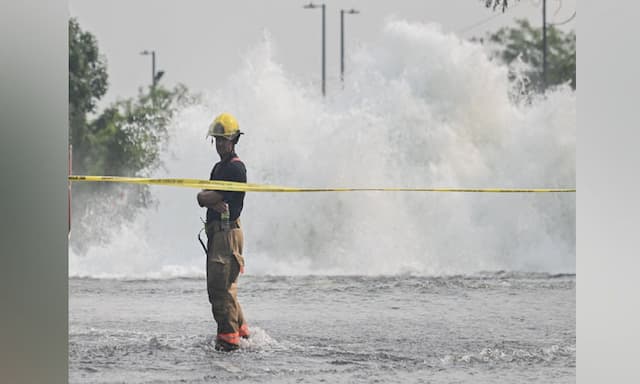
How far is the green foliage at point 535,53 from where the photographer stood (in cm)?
1667

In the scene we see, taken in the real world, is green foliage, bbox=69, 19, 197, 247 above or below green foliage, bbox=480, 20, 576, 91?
below

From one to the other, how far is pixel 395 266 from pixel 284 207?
1.76 m

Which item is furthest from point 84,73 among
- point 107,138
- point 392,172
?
point 392,172

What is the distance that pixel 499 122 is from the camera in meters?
14.7

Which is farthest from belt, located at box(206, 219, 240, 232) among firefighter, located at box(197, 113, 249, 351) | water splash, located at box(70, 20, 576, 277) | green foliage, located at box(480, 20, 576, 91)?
green foliage, located at box(480, 20, 576, 91)

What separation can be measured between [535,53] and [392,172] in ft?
16.2

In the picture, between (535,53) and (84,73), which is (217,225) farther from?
(535,53)

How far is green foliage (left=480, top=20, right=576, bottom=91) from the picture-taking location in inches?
656

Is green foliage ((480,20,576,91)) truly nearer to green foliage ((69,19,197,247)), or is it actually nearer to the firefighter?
green foliage ((69,19,197,247))

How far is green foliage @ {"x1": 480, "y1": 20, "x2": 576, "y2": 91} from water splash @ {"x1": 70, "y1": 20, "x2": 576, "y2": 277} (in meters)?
1.44

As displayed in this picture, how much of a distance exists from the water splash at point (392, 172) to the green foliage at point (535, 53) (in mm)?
1437

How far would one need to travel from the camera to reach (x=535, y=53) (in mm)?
18266
